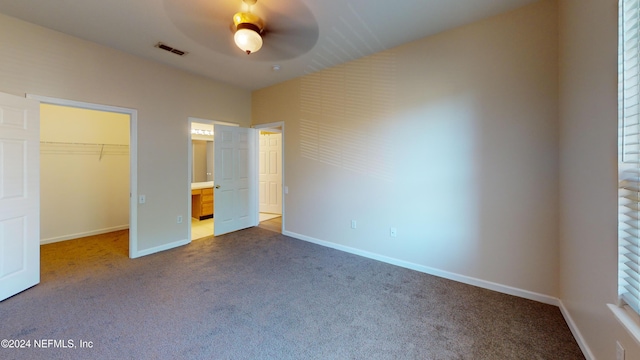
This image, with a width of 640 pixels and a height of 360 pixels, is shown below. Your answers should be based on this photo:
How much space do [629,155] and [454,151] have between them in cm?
143

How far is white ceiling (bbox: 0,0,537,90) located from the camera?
2255mm

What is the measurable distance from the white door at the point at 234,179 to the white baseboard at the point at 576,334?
15.4 feet

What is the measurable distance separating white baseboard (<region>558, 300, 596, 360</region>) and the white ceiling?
283 cm

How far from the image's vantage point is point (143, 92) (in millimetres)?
3438

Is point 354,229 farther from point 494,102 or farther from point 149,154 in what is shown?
point 149,154

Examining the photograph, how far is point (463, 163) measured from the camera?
2.61 metres

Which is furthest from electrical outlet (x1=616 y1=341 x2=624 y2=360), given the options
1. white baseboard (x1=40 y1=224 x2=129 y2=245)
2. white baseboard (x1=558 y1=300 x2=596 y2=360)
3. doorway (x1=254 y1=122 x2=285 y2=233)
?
white baseboard (x1=40 y1=224 x2=129 y2=245)

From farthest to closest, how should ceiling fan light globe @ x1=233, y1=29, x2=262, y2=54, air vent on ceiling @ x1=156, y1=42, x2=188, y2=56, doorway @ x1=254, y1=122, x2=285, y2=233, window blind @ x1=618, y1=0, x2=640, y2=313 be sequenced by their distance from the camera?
doorway @ x1=254, y1=122, x2=285, y2=233, air vent on ceiling @ x1=156, y1=42, x2=188, y2=56, ceiling fan light globe @ x1=233, y1=29, x2=262, y2=54, window blind @ x1=618, y1=0, x2=640, y2=313

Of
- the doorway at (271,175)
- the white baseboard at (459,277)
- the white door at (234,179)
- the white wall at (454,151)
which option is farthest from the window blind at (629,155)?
the doorway at (271,175)

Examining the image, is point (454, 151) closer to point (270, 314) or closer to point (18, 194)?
point (270, 314)

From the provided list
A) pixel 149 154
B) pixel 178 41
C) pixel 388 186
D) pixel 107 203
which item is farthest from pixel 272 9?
pixel 107 203

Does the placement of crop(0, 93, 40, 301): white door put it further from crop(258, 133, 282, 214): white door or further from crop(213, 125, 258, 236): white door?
crop(258, 133, 282, 214): white door

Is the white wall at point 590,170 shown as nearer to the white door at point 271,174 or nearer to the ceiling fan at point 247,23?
the ceiling fan at point 247,23

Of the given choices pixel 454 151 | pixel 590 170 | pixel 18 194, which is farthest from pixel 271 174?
pixel 590 170
